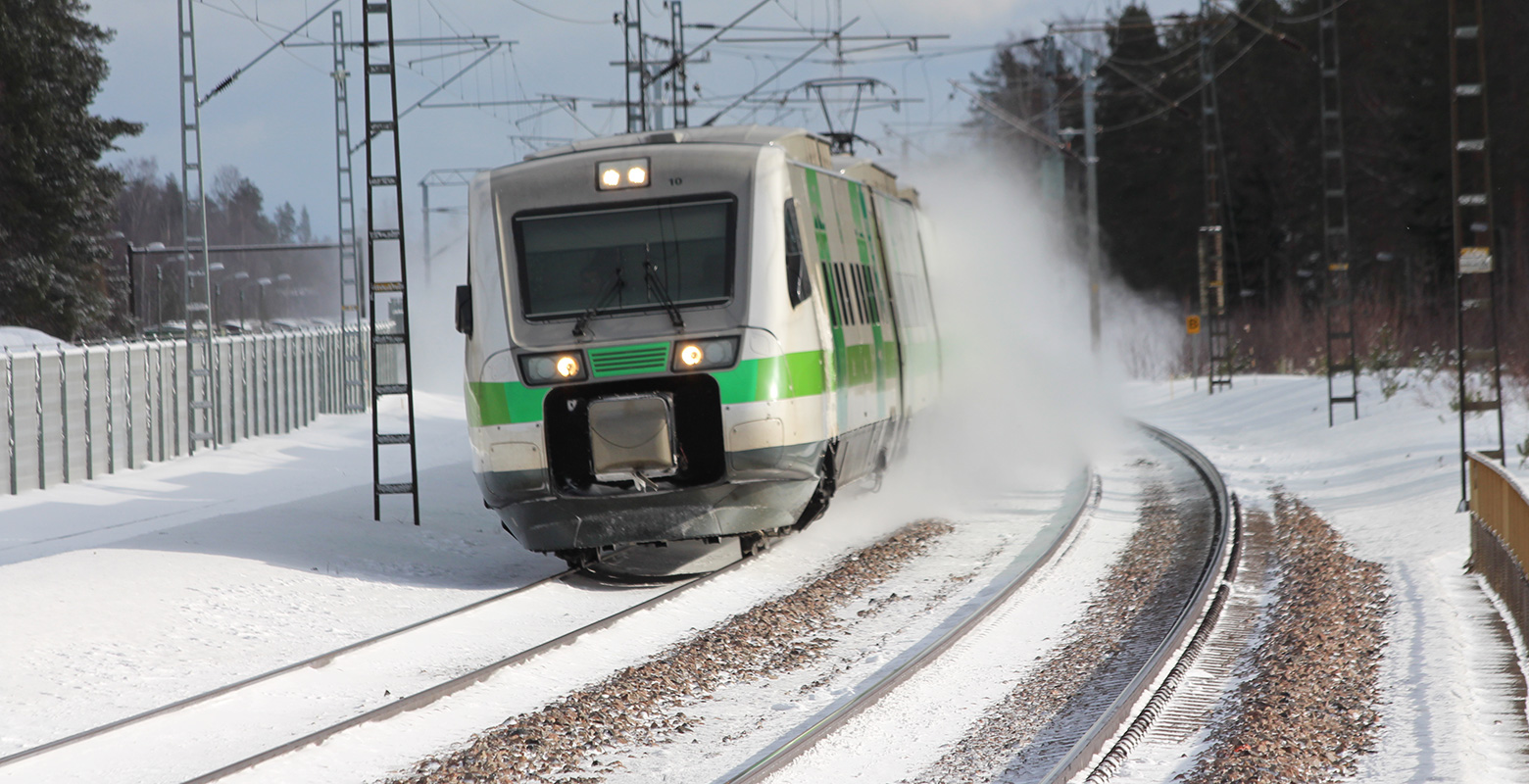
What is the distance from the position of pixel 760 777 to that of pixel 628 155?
19.8ft

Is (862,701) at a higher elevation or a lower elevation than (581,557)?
lower

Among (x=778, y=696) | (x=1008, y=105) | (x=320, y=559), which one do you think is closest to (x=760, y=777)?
(x=778, y=696)

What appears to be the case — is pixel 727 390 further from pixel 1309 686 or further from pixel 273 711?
pixel 1309 686

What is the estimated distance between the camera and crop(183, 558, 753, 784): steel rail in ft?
20.8

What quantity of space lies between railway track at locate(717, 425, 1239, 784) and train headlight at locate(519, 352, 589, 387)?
10.6ft

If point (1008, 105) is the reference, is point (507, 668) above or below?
below

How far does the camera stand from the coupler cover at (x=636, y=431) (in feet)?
34.7

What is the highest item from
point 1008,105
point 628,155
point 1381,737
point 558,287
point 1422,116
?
point 1008,105

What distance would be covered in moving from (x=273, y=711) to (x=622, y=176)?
16.0ft

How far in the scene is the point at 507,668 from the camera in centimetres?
831

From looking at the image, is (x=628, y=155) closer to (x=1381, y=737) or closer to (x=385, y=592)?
(x=385, y=592)

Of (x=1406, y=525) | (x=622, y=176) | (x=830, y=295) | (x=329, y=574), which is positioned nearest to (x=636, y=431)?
(x=622, y=176)

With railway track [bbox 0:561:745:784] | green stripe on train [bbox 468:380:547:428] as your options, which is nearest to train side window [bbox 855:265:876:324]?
green stripe on train [bbox 468:380:547:428]

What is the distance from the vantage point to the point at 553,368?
34.8 ft
